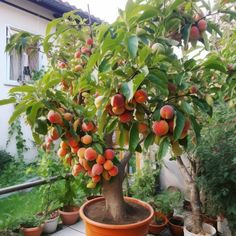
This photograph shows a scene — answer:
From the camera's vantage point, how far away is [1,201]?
3.16m

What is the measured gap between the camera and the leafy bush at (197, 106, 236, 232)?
1997mm

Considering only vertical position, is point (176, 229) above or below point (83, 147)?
below

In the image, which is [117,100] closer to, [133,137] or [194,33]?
[133,137]

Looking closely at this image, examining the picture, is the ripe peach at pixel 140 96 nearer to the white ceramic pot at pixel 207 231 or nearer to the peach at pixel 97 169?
the peach at pixel 97 169

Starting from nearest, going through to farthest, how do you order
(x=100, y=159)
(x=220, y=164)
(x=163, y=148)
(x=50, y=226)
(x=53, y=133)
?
(x=163, y=148) < (x=53, y=133) < (x=100, y=159) < (x=220, y=164) < (x=50, y=226)

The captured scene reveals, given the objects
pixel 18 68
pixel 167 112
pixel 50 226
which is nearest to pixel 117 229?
pixel 167 112

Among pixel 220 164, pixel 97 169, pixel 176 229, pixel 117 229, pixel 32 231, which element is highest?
pixel 97 169

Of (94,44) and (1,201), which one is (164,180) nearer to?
(1,201)

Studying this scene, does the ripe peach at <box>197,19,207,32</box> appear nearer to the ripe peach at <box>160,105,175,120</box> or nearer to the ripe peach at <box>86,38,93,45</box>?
the ripe peach at <box>160,105,175,120</box>

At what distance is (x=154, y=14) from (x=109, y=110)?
0.38 m

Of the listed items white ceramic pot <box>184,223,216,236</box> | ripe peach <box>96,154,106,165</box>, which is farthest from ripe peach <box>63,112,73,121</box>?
white ceramic pot <box>184,223,216,236</box>

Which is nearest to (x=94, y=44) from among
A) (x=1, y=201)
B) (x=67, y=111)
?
(x=67, y=111)

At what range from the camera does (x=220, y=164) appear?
206 centimetres

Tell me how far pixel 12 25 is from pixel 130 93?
3.90 metres
